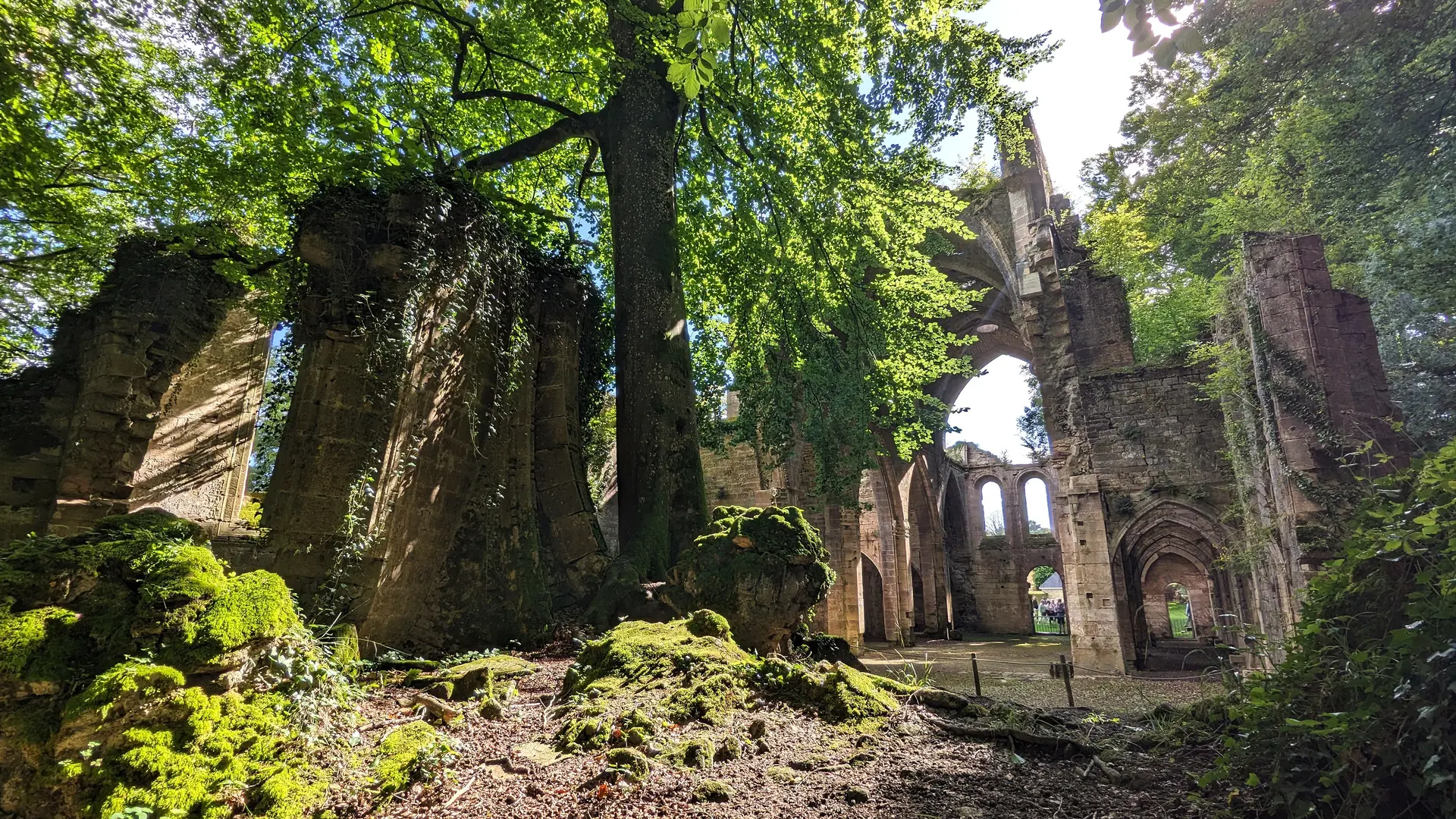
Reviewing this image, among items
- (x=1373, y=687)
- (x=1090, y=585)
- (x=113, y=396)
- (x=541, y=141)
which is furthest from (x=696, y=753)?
(x=1090, y=585)

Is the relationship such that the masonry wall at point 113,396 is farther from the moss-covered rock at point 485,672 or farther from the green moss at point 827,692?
the green moss at point 827,692

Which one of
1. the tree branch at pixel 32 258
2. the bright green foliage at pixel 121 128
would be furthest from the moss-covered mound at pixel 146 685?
the tree branch at pixel 32 258

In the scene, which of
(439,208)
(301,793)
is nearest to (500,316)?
(439,208)

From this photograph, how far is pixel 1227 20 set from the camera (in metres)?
10.8

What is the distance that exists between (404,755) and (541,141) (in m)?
7.25

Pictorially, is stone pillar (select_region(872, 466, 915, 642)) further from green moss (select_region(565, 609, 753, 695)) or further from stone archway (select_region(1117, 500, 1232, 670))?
green moss (select_region(565, 609, 753, 695))

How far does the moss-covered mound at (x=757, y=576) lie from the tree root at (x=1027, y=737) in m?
1.49

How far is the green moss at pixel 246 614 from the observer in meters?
2.43

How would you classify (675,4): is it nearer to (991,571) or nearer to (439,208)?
(439,208)

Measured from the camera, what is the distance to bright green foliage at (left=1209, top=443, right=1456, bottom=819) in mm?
2257

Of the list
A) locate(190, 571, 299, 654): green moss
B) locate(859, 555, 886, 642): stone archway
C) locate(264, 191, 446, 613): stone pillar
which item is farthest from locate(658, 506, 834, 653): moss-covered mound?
locate(859, 555, 886, 642): stone archway

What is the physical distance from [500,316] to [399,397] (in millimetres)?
1450

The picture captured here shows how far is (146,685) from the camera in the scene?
2.24 metres

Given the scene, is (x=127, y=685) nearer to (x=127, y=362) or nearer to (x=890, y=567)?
(x=127, y=362)
